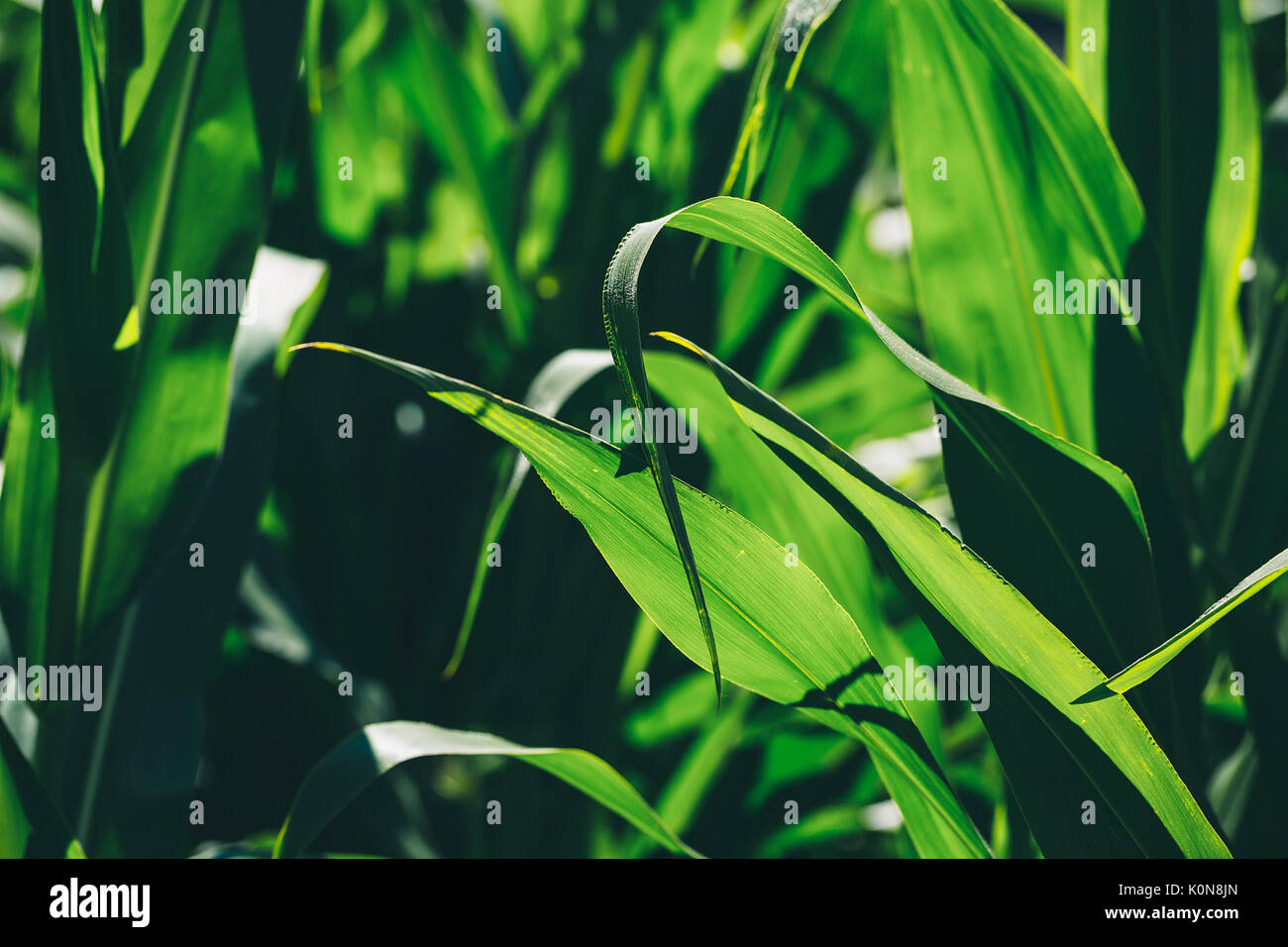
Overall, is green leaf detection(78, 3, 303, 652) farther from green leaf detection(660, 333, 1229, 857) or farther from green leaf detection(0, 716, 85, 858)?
green leaf detection(660, 333, 1229, 857)

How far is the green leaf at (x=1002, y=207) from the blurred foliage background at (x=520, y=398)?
116mm

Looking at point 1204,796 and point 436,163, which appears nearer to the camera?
point 1204,796

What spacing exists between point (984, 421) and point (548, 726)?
1.09ft

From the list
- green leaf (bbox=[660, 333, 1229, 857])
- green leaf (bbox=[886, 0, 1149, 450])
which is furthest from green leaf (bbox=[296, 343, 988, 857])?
green leaf (bbox=[886, 0, 1149, 450])

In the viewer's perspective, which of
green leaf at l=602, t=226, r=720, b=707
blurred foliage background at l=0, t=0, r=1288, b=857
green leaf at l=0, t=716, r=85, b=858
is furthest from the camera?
blurred foliage background at l=0, t=0, r=1288, b=857

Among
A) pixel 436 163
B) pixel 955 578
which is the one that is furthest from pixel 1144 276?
pixel 436 163

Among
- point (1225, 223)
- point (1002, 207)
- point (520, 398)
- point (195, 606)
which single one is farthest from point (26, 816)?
point (1225, 223)

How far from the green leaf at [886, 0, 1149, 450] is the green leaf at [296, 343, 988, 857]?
0.48 ft

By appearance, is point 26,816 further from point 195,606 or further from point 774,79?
point 774,79

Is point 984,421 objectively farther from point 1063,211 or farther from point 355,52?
point 355,52

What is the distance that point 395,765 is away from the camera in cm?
31

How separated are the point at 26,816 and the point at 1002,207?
1.46ft

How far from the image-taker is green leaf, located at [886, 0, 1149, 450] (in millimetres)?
351

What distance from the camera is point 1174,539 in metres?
0.36
